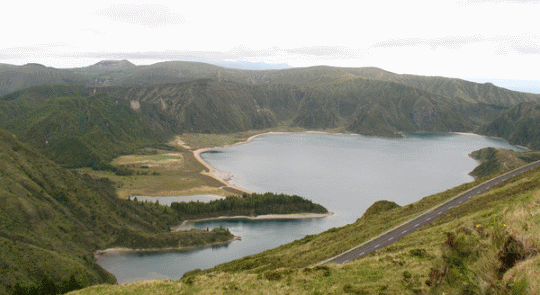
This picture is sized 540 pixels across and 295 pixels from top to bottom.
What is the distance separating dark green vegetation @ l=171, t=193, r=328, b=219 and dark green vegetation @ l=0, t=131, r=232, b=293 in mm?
8519

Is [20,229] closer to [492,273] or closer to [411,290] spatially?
[411,290]

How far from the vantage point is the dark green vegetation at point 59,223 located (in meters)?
80.4

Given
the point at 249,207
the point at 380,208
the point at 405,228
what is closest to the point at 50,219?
the point at 249,207

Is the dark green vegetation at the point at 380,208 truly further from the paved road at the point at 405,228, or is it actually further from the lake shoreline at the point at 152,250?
the lake shoreline at the point at 152,250

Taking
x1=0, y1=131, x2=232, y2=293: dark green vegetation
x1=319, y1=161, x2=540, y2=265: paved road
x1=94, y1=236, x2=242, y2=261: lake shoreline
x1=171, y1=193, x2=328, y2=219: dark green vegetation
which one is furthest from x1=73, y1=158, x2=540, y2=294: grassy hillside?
x1=171, y1=193, x2=328, y2=219: dark green vegetation

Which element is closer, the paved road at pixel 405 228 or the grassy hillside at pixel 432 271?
the grassy hillside at pixel 432 271

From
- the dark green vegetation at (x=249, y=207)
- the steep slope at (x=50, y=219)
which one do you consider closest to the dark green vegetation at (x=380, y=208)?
the steep slope at (x=50, y=219)

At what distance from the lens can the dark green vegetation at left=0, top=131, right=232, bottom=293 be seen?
80.4m

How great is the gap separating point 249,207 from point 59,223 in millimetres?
67201

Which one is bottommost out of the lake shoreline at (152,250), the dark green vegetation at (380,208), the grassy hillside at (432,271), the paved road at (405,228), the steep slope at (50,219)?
the lake shoreline at (152,250)

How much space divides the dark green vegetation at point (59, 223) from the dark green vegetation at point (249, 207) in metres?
8.52

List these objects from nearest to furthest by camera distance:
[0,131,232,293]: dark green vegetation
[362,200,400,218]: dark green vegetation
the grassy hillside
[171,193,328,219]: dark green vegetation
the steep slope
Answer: the grassy hillside → the steep slope → [0,131,232,293]: dark green vegetation → [362,200,400,218]: dark green vegetation → [171,193,328,219]: dark green vegetation

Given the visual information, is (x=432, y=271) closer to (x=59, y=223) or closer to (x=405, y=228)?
(x=405, y=228)

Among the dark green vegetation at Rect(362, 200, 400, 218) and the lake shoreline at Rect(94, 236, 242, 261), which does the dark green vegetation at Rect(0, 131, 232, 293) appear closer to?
the lake shoreline at Rect(94, 236, 242, 261)
